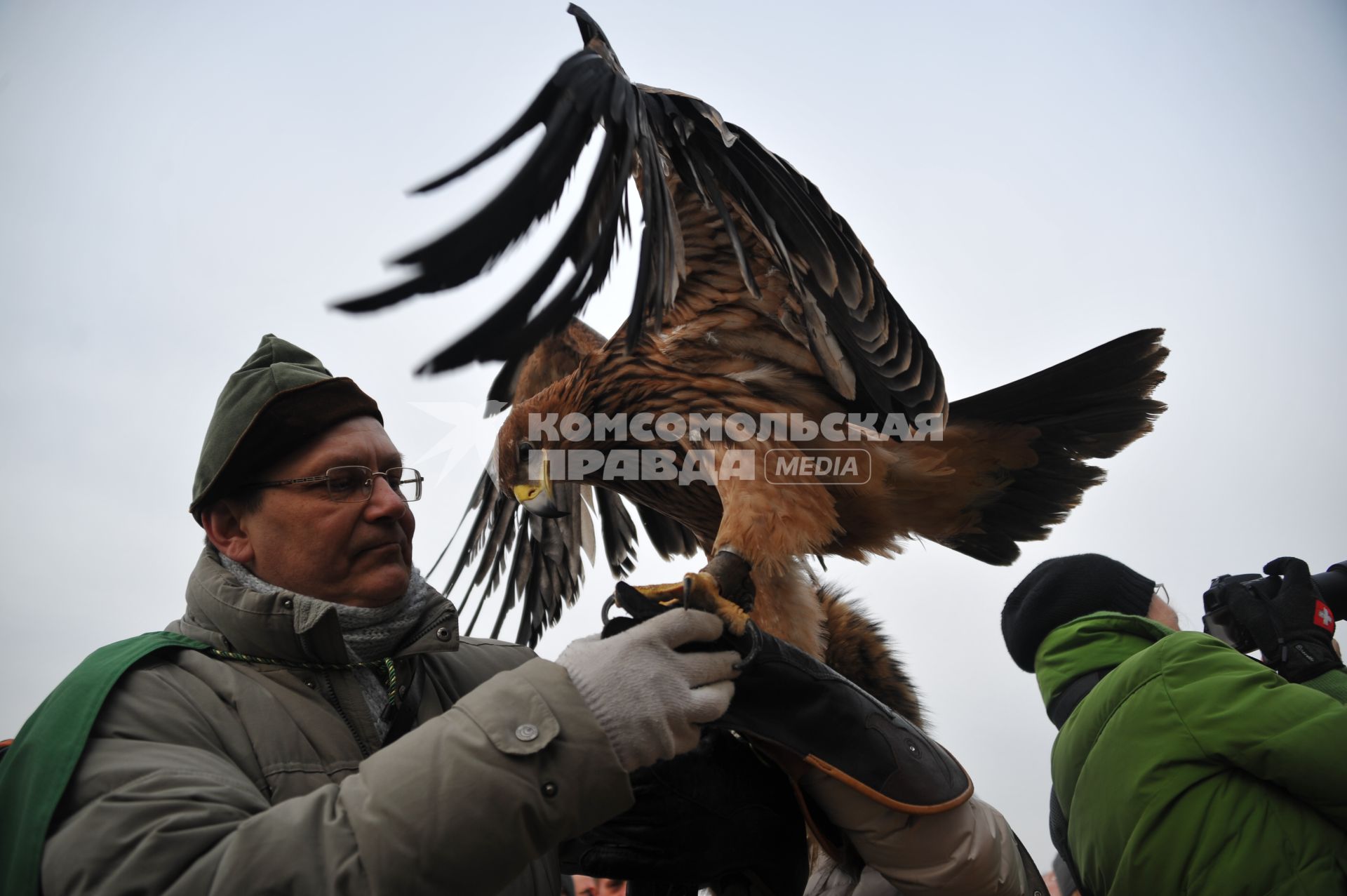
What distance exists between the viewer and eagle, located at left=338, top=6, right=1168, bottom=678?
1.53 metres

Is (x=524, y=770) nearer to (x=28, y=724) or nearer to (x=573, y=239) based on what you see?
(x=28, y=724)

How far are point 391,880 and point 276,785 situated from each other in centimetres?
27

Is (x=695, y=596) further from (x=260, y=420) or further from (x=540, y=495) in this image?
(x=540, y=495)

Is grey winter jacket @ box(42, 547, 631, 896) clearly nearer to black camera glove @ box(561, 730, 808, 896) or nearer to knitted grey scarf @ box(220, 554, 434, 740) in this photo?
knitted grey scarf @ box(220, 554, 434, 740)

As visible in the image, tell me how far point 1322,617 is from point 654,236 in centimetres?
145

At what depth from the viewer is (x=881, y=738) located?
1111mm

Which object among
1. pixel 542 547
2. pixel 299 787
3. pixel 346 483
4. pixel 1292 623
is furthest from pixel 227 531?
pixel 1292 623

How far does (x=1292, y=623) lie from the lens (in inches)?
64.5

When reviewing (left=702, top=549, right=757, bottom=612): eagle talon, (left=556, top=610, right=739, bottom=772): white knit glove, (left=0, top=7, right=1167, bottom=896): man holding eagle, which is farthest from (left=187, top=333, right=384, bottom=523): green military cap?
(left=702, top=549, right=757, bottom=612): eagle talon

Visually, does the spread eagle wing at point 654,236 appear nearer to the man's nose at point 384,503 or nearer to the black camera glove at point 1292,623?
the man's nose at point 384,503

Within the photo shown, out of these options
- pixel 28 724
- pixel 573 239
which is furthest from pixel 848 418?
pixel 28 724

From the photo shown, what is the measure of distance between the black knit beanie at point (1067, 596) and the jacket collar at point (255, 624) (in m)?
1.39

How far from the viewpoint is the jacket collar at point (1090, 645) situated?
1.62 metres

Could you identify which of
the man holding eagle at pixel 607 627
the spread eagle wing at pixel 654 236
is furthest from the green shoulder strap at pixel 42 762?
the spread eagle wing at pixel 654 236
